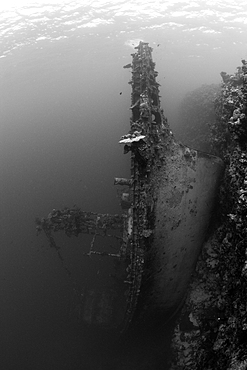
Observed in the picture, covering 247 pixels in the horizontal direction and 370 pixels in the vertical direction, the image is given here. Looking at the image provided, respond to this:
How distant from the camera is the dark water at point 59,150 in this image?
1173 cm

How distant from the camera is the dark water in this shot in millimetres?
11734

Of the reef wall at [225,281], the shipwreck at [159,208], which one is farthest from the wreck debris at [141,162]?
the reef wall at [225,281]

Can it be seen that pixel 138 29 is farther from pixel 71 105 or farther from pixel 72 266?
pixel 71 105

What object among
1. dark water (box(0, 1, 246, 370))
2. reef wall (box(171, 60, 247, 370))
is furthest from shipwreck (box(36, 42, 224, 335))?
dark water (box(0, 1, 246, 370))

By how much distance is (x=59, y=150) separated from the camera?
147 feet

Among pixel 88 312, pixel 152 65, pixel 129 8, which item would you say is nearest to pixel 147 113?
pixel 152 65

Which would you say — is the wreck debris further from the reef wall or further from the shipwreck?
the reef wall

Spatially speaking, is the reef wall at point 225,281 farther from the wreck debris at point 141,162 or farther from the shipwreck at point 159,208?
the wreck debris at point 141,162

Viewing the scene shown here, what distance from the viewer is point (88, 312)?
8938mm

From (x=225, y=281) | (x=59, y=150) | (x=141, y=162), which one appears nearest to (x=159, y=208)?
(x=141, y=162)

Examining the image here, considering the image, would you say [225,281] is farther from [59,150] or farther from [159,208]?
[59,150]

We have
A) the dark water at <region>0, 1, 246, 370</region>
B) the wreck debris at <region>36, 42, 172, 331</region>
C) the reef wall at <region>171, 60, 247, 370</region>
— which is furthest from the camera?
the dark water at <region>0, 1, 246, 370</region>

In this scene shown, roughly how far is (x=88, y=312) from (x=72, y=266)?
284 inches

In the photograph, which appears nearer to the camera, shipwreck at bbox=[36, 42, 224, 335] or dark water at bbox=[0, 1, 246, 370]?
shipwreck at bbox=[36, 42, 224, 335]
